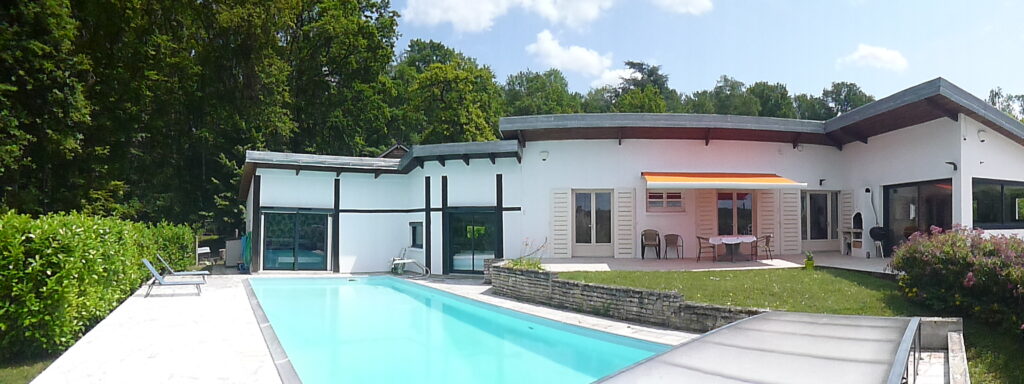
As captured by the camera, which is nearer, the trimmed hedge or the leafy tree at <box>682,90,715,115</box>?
the trimmed hedge

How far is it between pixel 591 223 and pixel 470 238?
14.1 feet

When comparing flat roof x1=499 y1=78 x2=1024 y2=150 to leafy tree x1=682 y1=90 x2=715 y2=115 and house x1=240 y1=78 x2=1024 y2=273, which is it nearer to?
house x1=240 y1=78 x2=1024 y2=273

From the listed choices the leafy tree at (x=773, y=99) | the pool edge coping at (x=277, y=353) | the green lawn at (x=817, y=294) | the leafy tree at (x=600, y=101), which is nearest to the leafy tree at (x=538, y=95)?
the leafy tree at (x=600, y=101)

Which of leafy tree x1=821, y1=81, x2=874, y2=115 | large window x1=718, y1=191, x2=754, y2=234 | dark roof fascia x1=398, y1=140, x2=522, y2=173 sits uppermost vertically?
leafy tree x1=821, y1=81, x2=874, y2=115

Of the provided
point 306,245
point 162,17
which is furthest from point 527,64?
point 306,245

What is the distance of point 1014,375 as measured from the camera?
6398 millimetres

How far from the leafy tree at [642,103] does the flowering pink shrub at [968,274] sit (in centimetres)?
4081

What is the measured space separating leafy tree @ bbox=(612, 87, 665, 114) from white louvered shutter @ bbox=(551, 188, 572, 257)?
33.8 meters

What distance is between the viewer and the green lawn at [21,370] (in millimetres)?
7887

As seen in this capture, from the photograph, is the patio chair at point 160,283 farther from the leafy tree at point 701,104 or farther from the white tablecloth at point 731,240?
the leafy tree at point 701,104

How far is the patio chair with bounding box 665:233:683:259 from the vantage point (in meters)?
17.4

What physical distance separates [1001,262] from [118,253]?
16777 mm

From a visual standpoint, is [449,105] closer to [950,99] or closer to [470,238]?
[470,238]

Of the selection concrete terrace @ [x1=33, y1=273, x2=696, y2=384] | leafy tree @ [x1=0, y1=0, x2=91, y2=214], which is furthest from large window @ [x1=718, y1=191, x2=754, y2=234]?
leafy tree @ [x1=0, y1=0, x2=91, y2=214]
